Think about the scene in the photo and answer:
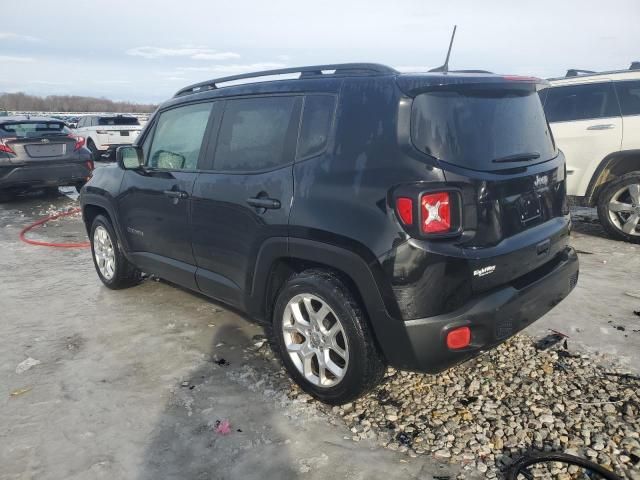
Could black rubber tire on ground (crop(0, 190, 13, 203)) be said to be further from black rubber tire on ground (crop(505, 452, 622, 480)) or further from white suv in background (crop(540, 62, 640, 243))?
black rubber tire on ground (crop(505, 452, 622, 480))

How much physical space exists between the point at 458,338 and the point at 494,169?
0.87m

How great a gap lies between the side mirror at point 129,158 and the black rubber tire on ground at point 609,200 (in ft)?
17.5

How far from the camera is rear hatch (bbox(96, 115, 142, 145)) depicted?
17.9m

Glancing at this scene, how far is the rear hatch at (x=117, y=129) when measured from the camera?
17.9 meters

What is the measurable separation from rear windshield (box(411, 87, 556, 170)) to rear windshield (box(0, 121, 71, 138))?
31.4 ft

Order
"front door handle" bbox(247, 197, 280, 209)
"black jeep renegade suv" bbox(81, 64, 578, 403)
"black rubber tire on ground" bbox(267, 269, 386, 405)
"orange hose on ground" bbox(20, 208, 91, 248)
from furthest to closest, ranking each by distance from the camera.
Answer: "orange hose on ground" bbox(20, 208, 91, 248)
"front door handle" bbox(247, 197, 280, 209)
"black rubber tire on ground" bbox(267, 269, 386, 405)
"black jeep renegade suv" bbox(81, 64, 578, 403)

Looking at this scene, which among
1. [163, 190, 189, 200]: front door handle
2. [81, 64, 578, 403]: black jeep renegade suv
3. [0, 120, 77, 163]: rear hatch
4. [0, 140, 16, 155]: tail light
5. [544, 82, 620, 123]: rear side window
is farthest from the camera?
[0, 120, 77, 163]: rear hatch

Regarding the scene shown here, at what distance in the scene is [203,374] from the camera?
11.0 ft

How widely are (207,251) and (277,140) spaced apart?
1015 millimetres

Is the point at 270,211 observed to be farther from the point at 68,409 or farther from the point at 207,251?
the point at 68,409

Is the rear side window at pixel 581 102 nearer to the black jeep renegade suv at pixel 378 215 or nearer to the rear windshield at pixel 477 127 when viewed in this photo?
the black jeep renegade suv at pixel 378 215

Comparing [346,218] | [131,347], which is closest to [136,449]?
[131,347]

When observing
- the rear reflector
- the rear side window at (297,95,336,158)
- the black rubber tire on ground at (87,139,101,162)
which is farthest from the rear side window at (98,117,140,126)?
the rear reflector

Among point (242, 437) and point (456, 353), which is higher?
point (456, 353)
